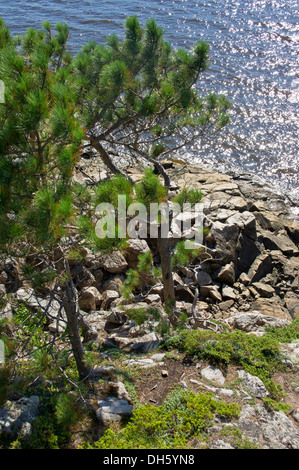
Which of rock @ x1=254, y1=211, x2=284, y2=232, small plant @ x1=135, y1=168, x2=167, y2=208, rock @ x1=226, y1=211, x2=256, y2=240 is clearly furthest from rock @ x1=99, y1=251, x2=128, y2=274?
rock @ x1=254, y1=211, x2=284, y2=232

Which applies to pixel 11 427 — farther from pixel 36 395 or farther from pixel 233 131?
pixel 233 131

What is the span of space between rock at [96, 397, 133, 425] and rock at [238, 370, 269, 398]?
1520mm

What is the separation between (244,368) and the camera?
5352 millimetres

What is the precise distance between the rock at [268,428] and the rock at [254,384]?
0.27m

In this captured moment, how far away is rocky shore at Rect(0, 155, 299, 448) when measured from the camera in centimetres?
455

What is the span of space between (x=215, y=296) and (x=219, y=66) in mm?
13609

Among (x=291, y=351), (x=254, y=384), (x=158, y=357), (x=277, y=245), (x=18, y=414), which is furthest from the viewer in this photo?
(x=277, y=245)

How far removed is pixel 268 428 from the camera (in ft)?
14.1

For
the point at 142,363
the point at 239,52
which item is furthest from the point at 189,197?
the point at 239,52

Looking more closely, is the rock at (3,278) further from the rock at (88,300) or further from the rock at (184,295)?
the rock at (184,295)

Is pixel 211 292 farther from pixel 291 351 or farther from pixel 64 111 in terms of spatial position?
pixel 64 111

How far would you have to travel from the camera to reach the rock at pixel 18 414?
402 centimetres

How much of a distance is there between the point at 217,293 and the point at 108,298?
8.73 ft
